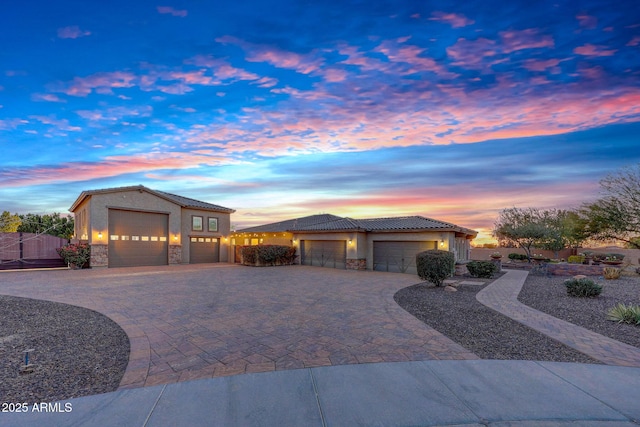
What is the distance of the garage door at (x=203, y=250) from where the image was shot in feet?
78.4

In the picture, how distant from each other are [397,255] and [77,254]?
19.4 metres

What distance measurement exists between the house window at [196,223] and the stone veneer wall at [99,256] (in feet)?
19.4

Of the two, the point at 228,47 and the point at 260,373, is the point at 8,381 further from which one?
the point at 228,47

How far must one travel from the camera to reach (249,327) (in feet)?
20.8

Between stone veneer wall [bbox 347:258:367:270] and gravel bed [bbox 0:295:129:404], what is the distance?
46.5 ft

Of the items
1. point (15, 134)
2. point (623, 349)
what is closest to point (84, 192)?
point (15, 134)

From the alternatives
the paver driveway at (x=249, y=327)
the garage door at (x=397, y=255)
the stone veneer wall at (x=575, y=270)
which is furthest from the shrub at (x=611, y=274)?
the paver driveway at (x=249, y=327)

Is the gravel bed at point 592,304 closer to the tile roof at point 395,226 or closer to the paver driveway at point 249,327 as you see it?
the paver driveway at point 249,327

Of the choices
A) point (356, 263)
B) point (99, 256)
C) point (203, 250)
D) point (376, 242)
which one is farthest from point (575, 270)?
point (99, 256)

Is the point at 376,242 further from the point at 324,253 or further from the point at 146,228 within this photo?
the point at 146,228

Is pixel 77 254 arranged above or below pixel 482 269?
above

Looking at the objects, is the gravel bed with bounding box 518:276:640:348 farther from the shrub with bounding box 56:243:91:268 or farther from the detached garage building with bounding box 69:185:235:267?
the shrub with bounding box 56:243:91:268

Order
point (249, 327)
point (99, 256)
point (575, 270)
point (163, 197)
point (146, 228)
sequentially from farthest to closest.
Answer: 1. point (163, 197)
2. point (146, 228)
3. point (99, 256)
4. point (575, 270)
5. point (249, 327)

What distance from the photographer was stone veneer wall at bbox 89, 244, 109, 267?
18955 mm
